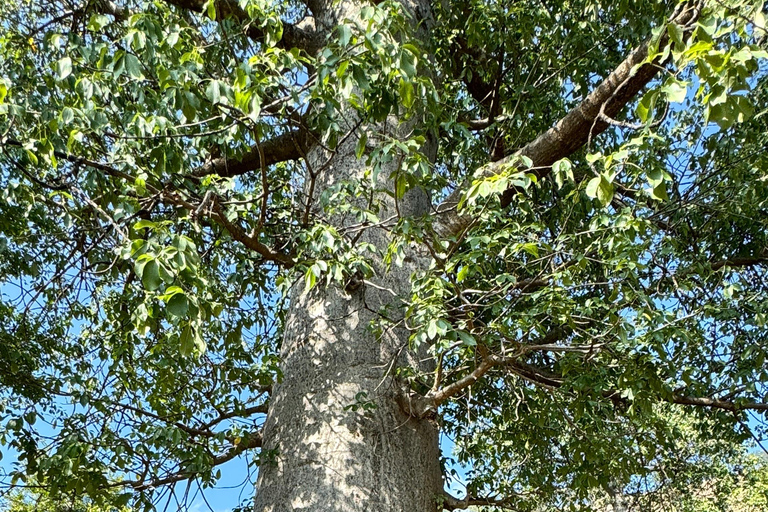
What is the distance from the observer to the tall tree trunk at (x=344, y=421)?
2.31 metres

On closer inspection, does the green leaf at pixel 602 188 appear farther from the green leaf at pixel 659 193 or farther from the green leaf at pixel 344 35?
the green leaf at pixel 344 35

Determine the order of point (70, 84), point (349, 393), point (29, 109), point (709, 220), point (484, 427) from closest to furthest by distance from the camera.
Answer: point (70, 84)
point (29, 109)
point (349, 393)
point (709, 220)
point (484, 427)

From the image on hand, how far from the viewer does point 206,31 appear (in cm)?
401

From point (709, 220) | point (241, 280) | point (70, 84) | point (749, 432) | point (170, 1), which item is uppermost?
point (170, 1)

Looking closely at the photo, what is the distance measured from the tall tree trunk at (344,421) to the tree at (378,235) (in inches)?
0.4

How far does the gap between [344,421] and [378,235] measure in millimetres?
938

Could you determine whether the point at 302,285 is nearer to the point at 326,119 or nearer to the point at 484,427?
the point at 326,119

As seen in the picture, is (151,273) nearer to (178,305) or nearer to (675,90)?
(178,305)

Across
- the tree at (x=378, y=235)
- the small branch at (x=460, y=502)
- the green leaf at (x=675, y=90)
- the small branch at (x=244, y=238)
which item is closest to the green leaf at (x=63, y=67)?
the tree at (x=378, y=235)

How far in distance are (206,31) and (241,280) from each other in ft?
5.77

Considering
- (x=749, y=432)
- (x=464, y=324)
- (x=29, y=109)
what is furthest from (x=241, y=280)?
(x=749, y=432)

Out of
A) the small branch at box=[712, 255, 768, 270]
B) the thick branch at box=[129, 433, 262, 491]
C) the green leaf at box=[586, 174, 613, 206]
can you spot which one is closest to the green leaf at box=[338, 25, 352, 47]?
the green leaf at box=[586, 174, 613, 206]

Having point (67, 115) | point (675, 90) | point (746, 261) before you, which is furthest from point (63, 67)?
point (746, 261)

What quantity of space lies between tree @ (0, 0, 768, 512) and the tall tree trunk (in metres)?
0.01
